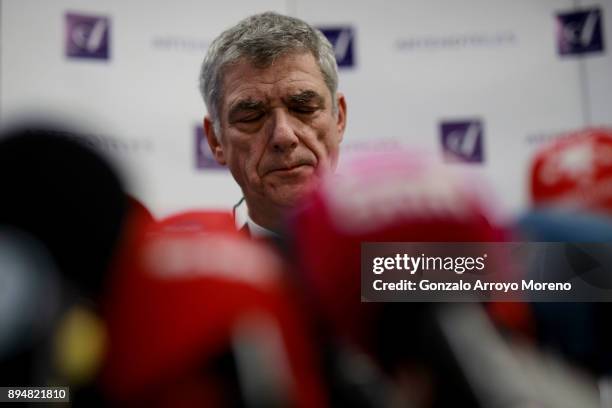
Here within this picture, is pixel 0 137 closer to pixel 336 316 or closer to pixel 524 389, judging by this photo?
pixel 336 316

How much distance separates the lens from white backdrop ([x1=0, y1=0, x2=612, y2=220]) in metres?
1.44

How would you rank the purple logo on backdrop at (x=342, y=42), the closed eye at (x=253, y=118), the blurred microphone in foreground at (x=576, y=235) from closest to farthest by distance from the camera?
the blurred microphone in foreground at (x=576, y=235) < the closed eye at (x=253, y=118) < the purple logo on backdrop at (x=342, y=42)

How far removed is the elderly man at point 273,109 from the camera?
2.87ft

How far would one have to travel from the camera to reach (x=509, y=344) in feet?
1.69

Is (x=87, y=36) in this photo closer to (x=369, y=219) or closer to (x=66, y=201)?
(x=66, y=201)

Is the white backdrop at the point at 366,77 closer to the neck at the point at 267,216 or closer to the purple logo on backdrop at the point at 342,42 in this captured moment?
the purple logo on backdrop at the point at 342,42

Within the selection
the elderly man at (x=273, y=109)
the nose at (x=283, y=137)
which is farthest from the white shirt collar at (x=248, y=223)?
the nose at (x=283, y=137)

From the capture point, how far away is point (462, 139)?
1.57 m

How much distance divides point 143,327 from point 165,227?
14 cm

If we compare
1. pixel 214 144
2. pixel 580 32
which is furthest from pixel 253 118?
pixel 580 32

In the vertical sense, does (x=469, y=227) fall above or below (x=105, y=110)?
below

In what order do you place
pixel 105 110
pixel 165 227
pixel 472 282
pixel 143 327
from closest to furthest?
pixel 143 327, pixel 165 227, pixel 472 282, pixel 105 110

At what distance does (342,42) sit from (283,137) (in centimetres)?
81

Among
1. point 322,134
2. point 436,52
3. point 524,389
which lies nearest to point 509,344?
point 524,389
